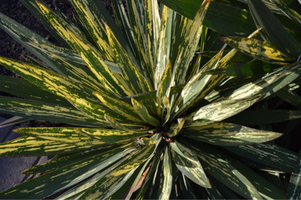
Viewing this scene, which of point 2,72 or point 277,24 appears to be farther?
point 2,72

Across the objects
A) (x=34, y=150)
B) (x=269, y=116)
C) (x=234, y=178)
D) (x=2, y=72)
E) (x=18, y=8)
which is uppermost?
(x=18, y=8)

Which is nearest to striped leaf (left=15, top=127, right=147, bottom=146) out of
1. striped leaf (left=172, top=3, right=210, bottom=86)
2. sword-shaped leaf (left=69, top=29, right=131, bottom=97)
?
sword-shaped leaf (left=69, top=29, right=131, bottom=97)

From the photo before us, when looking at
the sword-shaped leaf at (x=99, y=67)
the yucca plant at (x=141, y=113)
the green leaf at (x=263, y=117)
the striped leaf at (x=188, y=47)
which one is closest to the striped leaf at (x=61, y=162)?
the yucca plant at (x=141, y=113)

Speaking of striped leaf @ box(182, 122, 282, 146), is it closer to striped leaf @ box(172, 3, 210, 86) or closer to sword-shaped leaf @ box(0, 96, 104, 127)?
striped leaf @ box(172, 3, 210, 86)

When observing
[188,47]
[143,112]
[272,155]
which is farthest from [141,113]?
[272,155]

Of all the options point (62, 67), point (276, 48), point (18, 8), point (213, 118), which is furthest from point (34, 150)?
point (18, 8)

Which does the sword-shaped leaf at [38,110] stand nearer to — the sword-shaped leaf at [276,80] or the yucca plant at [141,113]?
the yucca plant at [141,113]

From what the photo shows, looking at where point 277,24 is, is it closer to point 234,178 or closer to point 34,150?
point 234,178
